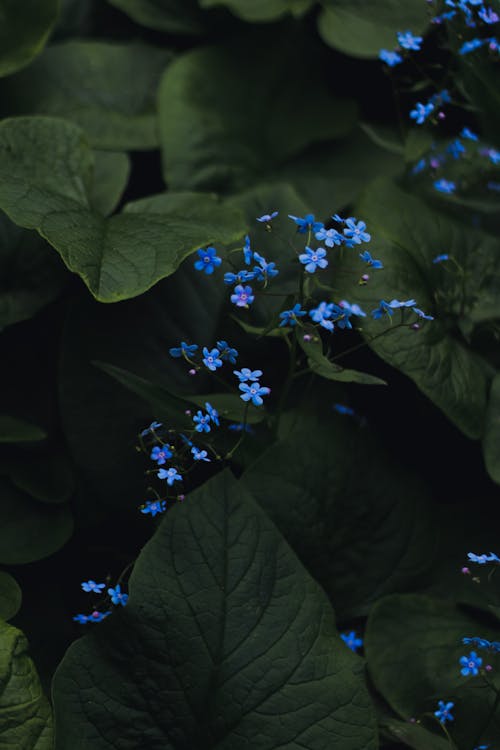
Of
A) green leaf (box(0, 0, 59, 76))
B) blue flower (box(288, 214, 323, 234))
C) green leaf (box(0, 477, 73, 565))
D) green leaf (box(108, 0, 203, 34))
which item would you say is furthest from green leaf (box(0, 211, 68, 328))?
green leaf (box(108, 0, 203, 34))

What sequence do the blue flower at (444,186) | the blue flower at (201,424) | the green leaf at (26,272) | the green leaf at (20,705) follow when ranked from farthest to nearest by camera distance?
the blue flower at (444,186)
the green leaf at (26,272)
the blue flower at (201,424)
the green leaf at (20,705)

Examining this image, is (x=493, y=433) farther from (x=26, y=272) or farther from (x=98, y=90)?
(x=98, y=90)

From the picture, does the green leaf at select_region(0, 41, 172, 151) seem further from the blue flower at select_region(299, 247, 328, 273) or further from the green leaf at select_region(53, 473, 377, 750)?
the green leaf at select_region(53, 473, 377, 750)

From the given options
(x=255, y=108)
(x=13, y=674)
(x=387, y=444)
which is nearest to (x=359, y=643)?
(x=387, y=444)

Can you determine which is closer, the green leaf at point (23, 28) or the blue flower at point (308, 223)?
the blue flower at point (308, 223)

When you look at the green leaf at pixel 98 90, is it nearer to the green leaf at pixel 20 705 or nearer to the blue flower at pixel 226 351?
the blue flower at pixel 226 351

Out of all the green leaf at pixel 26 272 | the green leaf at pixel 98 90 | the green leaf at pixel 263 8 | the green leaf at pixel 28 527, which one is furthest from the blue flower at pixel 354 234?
the green leaf at pixel 263 8
